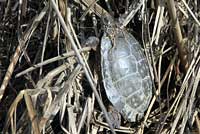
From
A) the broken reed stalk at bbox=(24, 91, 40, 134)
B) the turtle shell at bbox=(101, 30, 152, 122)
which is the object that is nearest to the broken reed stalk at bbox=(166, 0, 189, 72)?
the turtle shell at bbox=(101, 30, 152, 122)

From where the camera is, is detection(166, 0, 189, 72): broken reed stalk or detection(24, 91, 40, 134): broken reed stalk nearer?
detection(24, 91, 40, 134): broken reed stalk

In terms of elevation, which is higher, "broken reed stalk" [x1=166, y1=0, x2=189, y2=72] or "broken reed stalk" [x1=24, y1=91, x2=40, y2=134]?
"broken reed stalk" [x1=166, y1=0, x2=189, y2=72]

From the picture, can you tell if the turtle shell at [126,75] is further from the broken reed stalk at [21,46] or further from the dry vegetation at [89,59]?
the broken reed stalk at [21,46]

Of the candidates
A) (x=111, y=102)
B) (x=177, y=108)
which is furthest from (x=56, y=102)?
(x=177, y=108)

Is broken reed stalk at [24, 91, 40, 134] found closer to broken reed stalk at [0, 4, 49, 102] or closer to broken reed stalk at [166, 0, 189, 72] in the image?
broken reed stalk at [0, 4, 49, 102]

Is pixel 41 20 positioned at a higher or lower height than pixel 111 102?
higher

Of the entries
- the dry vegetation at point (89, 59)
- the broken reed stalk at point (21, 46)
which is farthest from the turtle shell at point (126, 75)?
the broken reed stalk at point (21, 46)

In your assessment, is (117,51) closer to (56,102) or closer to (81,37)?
(81,37)
